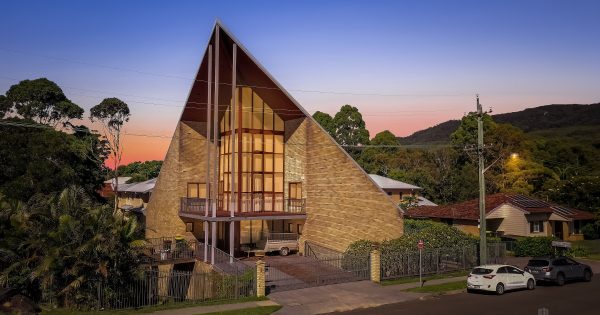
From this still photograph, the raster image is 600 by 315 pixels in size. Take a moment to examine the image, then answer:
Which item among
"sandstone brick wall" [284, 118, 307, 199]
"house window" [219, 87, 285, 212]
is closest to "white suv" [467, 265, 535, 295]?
"sandstone brick wall" [284, 118, 307, 199]

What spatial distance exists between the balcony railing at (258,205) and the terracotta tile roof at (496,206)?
17.0 m

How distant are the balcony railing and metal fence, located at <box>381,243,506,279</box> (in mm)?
9845

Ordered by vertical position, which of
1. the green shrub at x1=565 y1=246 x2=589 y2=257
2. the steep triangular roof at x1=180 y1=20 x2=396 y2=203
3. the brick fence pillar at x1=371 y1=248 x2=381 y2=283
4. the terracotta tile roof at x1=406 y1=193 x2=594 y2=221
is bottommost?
the green shrub at x1=565 y1=246 x2=589 y2=257

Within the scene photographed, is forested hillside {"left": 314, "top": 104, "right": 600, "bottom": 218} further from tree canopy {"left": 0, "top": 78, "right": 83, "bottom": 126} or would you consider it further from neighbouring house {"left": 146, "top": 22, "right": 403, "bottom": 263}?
tree canopy {"left": 0, "top": 78, "right": 83, "bottom": 126}

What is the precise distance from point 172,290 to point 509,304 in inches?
578

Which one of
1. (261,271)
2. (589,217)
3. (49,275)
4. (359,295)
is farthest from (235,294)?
A: (589,217)

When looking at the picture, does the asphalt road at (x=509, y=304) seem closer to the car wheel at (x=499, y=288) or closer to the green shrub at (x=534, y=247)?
the car wheel at (x=499, y=288)

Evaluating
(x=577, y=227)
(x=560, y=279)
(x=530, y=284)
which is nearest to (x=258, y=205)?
(x=530, y=284)

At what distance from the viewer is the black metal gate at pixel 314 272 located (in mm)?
24953

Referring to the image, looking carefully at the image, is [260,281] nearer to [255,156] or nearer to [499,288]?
[499,288]

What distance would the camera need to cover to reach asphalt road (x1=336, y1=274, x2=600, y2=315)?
→ 19656 mm

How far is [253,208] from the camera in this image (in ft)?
114

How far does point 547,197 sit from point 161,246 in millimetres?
42626

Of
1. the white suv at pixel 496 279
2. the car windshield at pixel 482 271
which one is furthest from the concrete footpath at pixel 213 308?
the car windshield at pixel 482 271
